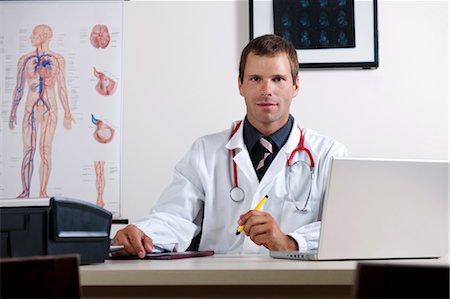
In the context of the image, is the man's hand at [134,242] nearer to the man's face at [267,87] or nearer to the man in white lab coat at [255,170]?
the man in white lab coat at [255,170]

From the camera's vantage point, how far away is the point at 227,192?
98.2 inches

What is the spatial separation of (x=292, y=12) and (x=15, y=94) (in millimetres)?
1286

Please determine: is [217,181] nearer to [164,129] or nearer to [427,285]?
[164,129]

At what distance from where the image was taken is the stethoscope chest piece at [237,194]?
246 centimetres

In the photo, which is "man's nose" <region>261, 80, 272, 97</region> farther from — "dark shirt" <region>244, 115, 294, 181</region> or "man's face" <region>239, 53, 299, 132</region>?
"dark shirt" <region>244, 115, 294, 181</region>

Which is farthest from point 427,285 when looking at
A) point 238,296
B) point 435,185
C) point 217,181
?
point 217,181

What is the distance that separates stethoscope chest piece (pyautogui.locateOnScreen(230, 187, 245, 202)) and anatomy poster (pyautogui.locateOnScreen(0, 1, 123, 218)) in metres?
0.82

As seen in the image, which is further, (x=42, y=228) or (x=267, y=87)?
(x=267, y=87)

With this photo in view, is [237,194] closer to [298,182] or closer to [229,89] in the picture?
[298,182]

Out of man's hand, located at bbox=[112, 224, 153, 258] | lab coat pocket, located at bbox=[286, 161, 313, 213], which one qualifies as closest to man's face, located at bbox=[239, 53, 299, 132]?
lab coat pocket, located at bbox=[286, 161, 313, 213]

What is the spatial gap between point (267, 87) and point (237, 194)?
1.28 feet

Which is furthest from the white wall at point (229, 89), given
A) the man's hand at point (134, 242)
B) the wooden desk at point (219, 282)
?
the wooden desk at point (219, 282)

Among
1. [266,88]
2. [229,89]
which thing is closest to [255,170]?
[266,88]

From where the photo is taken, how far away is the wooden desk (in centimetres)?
131
